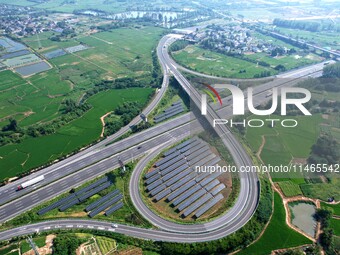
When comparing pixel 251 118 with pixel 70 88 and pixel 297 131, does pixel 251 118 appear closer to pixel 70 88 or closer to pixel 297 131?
pixel 297 131

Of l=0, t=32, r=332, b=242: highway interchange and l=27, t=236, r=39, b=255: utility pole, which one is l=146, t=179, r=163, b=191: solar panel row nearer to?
l=0, t=32, r=332, b=242: highway interchange

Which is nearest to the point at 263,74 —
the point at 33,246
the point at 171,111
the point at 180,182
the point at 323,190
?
the point at 171,111

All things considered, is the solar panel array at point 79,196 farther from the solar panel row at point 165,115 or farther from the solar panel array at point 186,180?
the solar panel row at point 165,115

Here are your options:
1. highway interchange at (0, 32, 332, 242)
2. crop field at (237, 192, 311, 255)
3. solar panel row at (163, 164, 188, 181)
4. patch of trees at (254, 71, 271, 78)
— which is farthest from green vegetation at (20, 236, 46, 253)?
patch of trees at (254, 71, 271, 78)

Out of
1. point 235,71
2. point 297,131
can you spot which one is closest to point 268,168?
point 297,131

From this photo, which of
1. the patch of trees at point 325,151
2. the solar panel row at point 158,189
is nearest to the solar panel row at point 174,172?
the solar panel row at point 158,189
